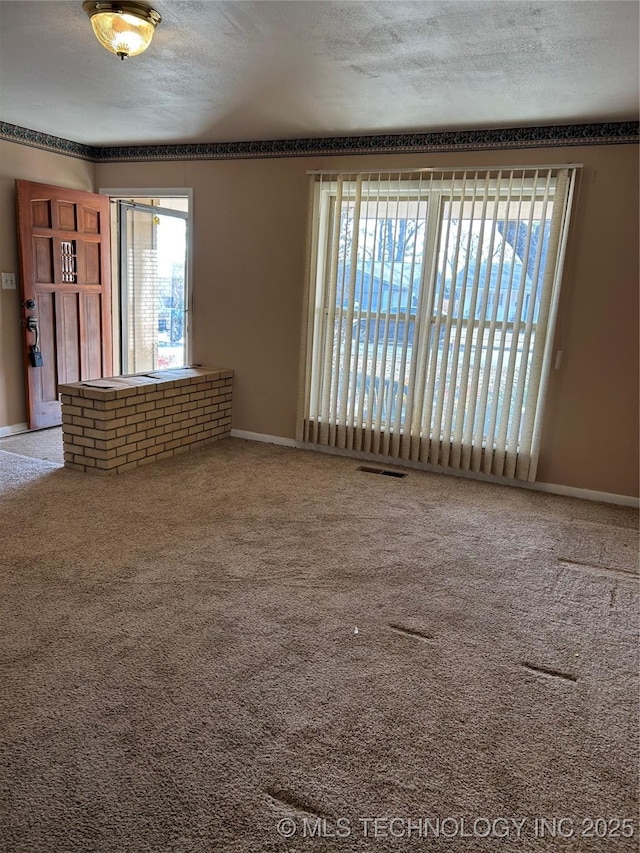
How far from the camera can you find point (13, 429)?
16.0ft

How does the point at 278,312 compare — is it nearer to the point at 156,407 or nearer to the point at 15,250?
the point at 156,407

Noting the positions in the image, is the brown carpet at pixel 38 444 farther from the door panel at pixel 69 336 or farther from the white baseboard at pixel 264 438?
the white baseboard at pixel 264 438

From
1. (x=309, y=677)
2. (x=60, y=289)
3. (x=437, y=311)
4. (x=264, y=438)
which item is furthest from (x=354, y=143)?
(x=309, y=677)

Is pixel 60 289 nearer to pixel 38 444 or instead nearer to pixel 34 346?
pixel 34 346

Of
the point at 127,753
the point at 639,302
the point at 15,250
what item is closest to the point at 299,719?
the point at 127,753

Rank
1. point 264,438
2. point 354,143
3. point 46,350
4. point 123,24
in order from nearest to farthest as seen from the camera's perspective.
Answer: point 123,24 → point 354,143 → point 46,350 → point 264,438

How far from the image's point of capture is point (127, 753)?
166 centimetres

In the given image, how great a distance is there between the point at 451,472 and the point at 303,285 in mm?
1826

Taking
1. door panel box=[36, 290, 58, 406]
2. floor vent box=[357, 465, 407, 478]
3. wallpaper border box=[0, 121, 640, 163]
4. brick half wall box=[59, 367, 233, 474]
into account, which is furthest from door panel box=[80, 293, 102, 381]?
floor vent box=[357, 465, 407, 478]

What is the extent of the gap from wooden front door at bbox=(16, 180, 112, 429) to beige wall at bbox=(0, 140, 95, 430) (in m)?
0.09

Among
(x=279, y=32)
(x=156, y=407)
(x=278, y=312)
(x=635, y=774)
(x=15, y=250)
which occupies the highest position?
(x=279, y=32)

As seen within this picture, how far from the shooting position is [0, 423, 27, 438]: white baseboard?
15.7 ft

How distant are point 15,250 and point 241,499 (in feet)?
9.26

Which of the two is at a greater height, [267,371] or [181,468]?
[267,371]
